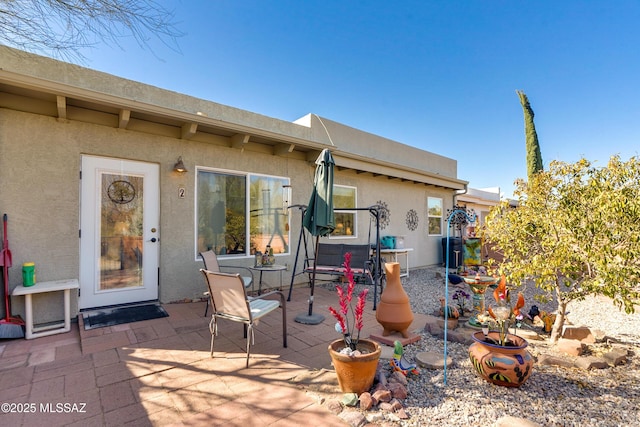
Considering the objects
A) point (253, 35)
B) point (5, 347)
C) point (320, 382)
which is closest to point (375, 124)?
point (253, 35)

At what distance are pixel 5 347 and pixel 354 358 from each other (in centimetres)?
375

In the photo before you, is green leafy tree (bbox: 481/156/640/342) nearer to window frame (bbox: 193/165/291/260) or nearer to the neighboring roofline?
window frame (bbox: 193/165/291/260)

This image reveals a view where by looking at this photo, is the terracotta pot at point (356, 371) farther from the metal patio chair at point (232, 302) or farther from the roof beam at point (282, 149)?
the roof beam at point (282, 149)

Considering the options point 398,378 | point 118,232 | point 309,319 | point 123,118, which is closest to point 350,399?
point 398,378

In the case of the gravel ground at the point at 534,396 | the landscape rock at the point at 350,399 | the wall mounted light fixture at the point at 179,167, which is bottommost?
the gravel ground at the point at 534,396

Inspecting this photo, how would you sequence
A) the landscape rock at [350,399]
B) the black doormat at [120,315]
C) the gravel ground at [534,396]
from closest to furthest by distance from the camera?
the gravel ground at [534,396] < the landscape rock at [350,399] < the black doormat at [120,315]

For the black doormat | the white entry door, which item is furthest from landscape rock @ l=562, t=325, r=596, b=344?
the white entry door

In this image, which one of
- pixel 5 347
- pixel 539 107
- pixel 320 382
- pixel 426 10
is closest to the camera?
pixel 320 382

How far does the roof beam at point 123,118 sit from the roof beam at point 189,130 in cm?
76

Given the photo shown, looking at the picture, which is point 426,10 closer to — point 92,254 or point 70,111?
point 70,111

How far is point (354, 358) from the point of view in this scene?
2.25 metres

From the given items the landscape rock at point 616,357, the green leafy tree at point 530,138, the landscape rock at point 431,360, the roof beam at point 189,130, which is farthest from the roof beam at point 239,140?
the green leafy tree at point 530,138

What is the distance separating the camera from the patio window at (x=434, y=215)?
10234 millimetres

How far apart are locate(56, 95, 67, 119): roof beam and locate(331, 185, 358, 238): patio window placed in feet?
16.9
